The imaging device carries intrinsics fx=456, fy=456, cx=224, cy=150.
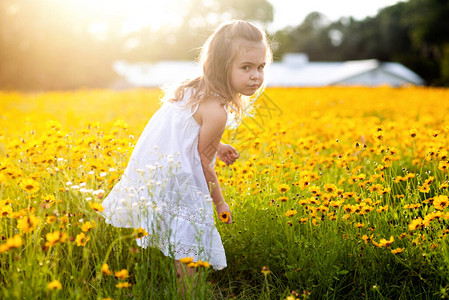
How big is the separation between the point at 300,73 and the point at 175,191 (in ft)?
130

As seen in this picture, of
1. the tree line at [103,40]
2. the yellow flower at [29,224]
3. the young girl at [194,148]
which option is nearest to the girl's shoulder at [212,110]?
the young girl at [194,148]

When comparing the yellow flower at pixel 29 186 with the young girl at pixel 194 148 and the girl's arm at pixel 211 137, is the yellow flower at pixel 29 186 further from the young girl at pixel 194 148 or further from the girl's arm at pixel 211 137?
the girl's arm at pixel 211 137

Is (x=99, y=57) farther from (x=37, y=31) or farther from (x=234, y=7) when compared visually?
(x=234, y=7)

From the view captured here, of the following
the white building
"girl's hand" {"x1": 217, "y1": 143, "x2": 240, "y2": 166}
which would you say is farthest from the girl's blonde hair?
the white building

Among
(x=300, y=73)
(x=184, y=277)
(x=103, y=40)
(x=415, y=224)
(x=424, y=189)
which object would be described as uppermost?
(x=103, y=40)

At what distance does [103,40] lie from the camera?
101 feet

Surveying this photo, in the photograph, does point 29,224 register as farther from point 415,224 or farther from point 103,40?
point 103,40

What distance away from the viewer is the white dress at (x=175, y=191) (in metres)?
2.45

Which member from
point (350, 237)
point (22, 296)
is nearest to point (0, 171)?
point (22, 296)

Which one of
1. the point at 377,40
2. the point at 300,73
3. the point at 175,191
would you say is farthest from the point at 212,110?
the point at 377,40

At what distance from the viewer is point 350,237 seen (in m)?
2.59

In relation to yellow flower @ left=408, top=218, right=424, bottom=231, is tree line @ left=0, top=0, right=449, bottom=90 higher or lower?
higher

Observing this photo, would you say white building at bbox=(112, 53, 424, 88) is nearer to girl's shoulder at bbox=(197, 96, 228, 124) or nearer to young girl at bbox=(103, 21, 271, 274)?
young girl at bbox=(103, 21, 271, 274)

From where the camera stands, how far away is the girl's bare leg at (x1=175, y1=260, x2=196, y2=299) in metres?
2.12
